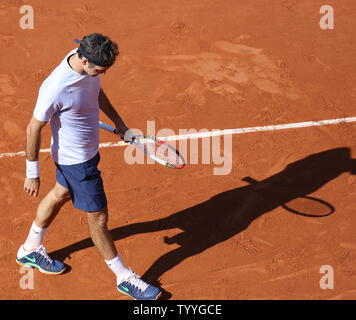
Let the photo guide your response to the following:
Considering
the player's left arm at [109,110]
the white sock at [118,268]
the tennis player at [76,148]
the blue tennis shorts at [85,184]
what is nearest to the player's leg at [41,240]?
the tennis player at [76,148]

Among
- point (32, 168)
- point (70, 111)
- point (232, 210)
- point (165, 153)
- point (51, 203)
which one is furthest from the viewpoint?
point (165, 153)

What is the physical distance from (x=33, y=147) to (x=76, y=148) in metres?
0.42

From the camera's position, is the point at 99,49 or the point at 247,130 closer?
the point at 99,49

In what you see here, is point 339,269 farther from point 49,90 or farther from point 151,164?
point 49,90

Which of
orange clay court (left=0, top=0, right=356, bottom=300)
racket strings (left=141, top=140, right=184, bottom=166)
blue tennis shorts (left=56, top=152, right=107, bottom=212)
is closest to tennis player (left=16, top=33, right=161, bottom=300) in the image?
blue tennis shorts (left=56, top=152, right=107, bottom=212)

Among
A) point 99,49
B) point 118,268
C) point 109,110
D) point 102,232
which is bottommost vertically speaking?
point 118,268

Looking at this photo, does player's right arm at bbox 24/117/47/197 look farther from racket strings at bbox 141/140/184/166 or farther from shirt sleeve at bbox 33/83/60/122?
racket strings at bbox 141/140/184/166

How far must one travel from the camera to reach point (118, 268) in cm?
577

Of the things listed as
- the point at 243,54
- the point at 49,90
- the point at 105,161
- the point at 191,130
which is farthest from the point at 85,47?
the point at 243,54

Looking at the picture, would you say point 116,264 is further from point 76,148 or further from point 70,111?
point 70,111

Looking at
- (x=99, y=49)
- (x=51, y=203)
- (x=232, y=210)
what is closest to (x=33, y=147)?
(x=51, y=203)

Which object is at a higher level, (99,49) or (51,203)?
(99,49)

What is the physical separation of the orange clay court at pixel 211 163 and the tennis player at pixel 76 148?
1.04ft

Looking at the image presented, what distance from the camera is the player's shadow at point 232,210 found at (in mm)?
6387
